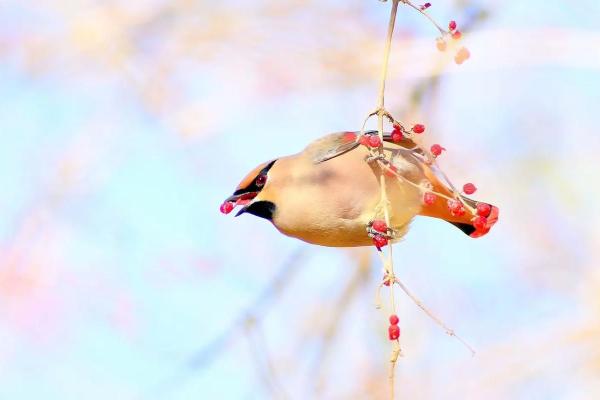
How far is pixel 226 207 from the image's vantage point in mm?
3213

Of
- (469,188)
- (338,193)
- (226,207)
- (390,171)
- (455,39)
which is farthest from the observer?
(226,207)

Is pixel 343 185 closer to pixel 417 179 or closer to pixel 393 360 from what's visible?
pixel 417 179

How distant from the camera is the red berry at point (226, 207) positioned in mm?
3197

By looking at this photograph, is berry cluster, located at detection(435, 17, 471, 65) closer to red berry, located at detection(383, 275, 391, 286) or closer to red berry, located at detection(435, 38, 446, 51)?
red berry, located at detection(435, 38, 446, 51)

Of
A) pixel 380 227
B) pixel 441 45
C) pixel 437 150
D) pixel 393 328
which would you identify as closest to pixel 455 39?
pixel 441 45

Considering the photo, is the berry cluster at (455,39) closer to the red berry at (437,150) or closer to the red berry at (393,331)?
the red berry at (437,150)

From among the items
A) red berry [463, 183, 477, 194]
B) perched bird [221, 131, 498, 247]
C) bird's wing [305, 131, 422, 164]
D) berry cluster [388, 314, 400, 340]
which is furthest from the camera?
bird's wing [305, 131, 422, 164]

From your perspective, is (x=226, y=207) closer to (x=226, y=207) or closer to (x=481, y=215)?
(x=226, y=207)

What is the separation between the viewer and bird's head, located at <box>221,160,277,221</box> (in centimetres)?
319

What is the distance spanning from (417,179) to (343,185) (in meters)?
0.33

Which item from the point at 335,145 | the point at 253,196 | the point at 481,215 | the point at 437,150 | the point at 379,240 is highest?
the point at 335,145

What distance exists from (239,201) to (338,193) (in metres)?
0.41

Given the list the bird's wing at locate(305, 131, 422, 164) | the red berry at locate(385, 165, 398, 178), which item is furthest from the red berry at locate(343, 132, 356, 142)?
the red berry at locate(385, 165, 398, 178)

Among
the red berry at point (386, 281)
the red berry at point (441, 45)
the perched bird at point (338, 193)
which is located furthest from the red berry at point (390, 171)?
the red berry at point (386, 281)
